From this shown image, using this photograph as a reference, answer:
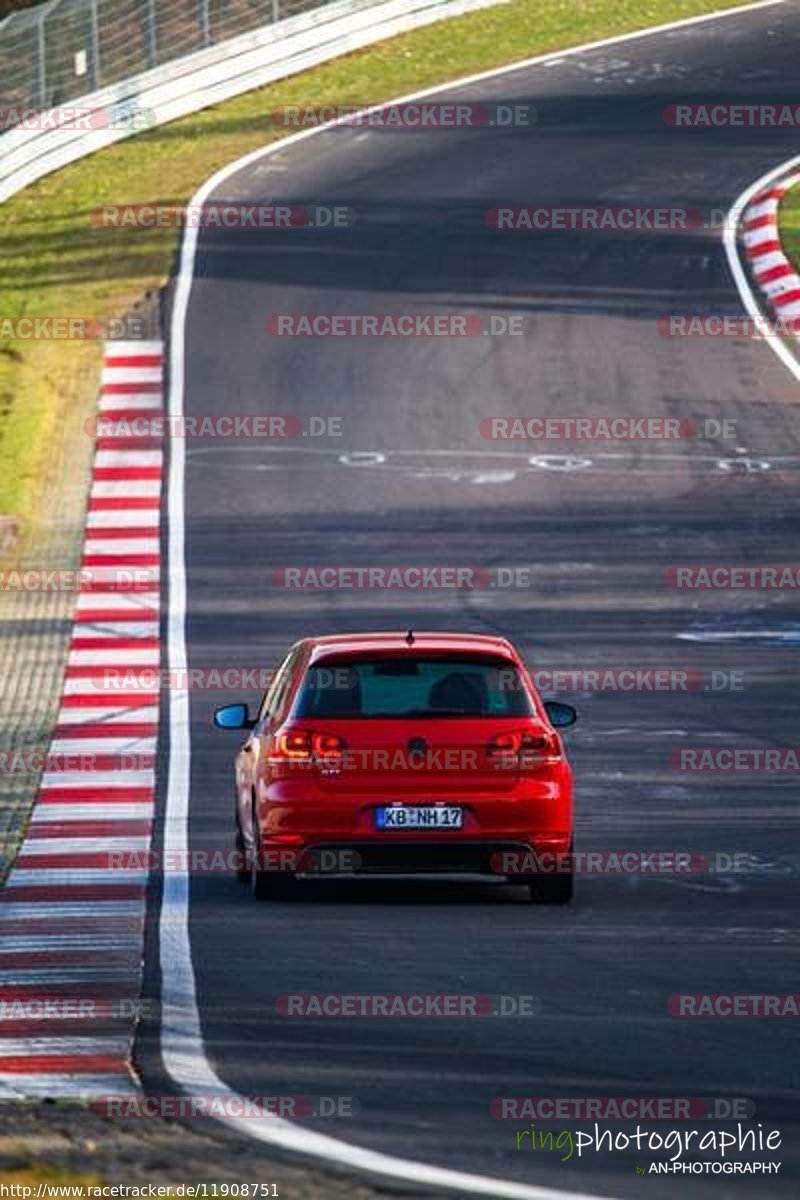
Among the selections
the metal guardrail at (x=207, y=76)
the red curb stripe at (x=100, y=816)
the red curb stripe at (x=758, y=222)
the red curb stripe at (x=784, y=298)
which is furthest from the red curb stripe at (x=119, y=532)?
the metal guardrail at (x=207, y=76)

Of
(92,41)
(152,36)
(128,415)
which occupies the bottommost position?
(128,415)

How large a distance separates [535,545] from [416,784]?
12.1 meters

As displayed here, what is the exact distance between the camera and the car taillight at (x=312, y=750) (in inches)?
611

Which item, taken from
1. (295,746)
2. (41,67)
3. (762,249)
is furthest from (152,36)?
(295,746)

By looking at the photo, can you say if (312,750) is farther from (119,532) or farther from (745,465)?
(745,465)

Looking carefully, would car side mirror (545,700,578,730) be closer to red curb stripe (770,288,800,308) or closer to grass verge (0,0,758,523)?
grass verge (0,0,758,523)

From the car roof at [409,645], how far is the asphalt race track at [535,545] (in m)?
1.31

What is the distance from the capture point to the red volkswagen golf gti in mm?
15430

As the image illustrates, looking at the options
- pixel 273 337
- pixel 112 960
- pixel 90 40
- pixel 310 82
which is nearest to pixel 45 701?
pixel 112 960

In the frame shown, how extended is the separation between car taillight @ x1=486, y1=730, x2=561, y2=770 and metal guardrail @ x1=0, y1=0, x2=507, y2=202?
27.6 meters

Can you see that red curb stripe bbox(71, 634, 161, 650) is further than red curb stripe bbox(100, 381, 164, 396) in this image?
No

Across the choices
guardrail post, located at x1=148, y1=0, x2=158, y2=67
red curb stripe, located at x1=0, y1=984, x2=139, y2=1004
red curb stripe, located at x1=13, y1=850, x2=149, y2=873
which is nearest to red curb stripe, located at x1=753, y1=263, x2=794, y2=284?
guardrail post, located at x1=148, y1=0, x2=158, y2=67

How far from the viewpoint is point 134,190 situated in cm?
4191

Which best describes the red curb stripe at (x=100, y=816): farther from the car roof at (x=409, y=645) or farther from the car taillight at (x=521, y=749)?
the car taillight at (x=521, y=749)
